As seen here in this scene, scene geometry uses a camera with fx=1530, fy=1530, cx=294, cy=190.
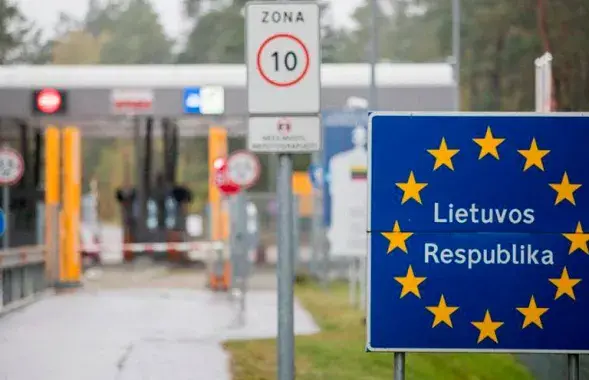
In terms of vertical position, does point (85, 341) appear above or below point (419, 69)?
below

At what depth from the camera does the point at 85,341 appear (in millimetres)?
17047

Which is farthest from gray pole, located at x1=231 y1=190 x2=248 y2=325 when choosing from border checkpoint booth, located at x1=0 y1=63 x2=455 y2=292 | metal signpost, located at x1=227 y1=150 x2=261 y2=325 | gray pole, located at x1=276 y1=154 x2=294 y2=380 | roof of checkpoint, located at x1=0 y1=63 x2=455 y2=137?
gray pole, located at x1=276 y1=154 x2=294 y2=380

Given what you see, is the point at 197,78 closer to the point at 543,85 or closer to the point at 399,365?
the point at 543,85

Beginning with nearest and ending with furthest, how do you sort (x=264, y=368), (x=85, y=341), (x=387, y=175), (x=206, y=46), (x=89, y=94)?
(x=387, y=175) → (x=264, y=368) → (x=85, y=341) → (x=89, y=94) → (x=206, y=46)

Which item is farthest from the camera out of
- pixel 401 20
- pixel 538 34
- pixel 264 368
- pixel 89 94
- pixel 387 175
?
pixel 401 20

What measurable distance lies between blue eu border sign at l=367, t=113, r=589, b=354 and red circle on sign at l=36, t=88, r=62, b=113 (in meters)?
21.7

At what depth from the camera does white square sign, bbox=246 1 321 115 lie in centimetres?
895

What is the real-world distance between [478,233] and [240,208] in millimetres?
15125

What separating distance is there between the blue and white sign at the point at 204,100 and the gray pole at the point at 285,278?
1927 centimetres

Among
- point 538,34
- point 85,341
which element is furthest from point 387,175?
point 538,34

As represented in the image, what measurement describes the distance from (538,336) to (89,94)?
2268 centimetres

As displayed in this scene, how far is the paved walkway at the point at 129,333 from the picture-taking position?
45.6 ft

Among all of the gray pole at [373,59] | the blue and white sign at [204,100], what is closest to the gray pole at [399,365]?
the gray pole at [373,59]

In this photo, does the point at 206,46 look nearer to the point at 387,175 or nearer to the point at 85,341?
the point at 85,341
